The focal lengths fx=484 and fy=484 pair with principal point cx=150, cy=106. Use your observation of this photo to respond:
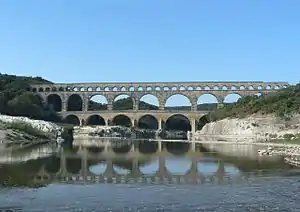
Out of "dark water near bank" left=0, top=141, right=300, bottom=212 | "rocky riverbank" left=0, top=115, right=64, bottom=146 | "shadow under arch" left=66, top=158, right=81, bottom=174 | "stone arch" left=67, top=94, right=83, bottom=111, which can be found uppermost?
"stone arch" left=67, top=94, right=83, bottom=111

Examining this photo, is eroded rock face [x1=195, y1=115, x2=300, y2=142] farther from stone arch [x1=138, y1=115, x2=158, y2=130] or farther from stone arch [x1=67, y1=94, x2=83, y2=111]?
stone arch [x1=67, y1=94, x2=83, y2=111]

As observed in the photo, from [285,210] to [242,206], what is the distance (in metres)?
1.37

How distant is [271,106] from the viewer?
3184 inches

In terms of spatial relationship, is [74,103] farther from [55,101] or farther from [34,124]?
[34,124]

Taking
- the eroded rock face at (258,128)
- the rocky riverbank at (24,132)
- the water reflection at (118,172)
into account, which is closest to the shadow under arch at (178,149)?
the water reflection at (118,172)

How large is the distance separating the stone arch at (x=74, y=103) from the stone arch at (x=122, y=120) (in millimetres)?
12259

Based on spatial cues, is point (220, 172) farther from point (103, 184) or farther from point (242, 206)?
point (242, 206)

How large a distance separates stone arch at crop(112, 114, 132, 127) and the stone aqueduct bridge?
4.04 ft

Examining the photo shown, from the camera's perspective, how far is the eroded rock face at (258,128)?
6998 centimetres

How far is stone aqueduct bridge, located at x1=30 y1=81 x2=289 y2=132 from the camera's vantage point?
420ft

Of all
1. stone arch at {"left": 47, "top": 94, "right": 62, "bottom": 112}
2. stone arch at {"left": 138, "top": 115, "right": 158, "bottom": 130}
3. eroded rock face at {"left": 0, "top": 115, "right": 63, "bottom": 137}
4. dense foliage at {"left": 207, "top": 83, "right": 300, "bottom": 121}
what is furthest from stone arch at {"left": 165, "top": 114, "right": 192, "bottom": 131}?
eroded rock face at {"left": 0, "top": 115, "right": 63, "bottom": 137}

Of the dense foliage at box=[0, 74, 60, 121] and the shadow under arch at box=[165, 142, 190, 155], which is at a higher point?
the dense foliage at box=[0, 74, 60, 121]

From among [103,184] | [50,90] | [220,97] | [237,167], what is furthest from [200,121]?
[103,184]

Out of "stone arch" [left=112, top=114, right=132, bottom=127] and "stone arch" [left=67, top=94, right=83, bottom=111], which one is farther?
"stone arch" [left=67, top=94, right=83, bottom=111]
